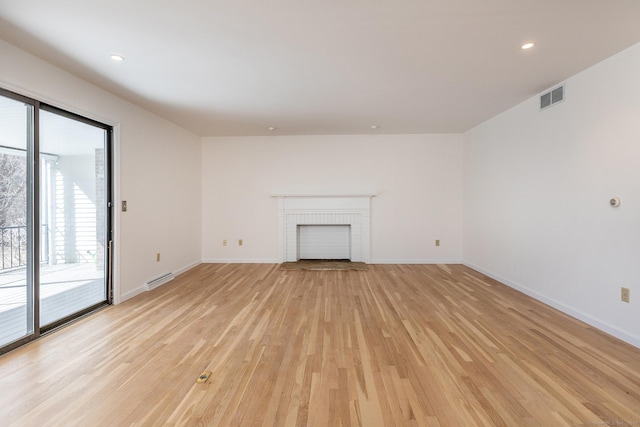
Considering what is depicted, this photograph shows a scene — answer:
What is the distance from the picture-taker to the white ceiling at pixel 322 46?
70.6 inches

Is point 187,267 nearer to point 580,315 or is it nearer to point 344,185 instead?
point 344,185

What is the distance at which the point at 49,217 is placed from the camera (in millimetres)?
2539

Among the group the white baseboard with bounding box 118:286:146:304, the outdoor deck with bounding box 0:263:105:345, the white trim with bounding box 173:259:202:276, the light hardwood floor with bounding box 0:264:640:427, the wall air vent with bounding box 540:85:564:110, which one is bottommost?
the light hardwood floor with bounding box 0:264:640:427

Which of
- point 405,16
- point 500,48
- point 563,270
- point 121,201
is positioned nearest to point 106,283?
point 121,201

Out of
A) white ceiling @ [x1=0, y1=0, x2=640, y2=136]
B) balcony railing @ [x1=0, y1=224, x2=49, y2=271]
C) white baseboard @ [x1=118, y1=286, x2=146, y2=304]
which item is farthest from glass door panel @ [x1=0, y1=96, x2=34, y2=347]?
white baseboard @ [x1=118, y1=286, x2=146, y2=304]

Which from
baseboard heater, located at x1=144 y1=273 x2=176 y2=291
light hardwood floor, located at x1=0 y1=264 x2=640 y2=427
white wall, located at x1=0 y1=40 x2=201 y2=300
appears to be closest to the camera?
light hardwood floor, located at x1=0 y1=264 x2=640 y2=427

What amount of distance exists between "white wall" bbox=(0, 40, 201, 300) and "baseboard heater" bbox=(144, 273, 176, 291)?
68 mm

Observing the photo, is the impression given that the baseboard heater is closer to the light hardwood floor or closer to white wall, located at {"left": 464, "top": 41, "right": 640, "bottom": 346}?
the light hardwood floor

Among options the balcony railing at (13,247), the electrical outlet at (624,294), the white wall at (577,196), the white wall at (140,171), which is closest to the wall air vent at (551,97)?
the white wall at (577,196)

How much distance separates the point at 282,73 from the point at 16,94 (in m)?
2.16

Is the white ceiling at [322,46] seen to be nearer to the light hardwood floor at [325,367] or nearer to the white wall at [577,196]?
the white wall at [577,196]

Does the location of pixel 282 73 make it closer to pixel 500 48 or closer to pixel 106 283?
pixel 500 48

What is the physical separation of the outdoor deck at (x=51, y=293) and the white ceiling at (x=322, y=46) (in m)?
1.88

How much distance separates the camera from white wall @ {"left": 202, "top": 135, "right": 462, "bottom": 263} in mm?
5191
